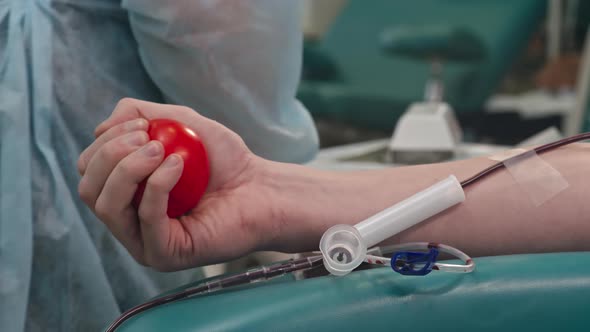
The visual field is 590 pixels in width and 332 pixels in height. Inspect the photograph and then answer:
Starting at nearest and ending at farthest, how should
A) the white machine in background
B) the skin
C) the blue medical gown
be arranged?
the skin, the blue medical gown, the white machine in background

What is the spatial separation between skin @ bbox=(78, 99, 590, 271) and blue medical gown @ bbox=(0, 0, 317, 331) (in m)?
0.15

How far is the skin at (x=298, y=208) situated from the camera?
496mm

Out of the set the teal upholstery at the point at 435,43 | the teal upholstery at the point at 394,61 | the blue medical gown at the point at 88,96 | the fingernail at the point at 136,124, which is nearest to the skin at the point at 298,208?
the fingernail at the point at 136,124

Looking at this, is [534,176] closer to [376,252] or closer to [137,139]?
[376,252]

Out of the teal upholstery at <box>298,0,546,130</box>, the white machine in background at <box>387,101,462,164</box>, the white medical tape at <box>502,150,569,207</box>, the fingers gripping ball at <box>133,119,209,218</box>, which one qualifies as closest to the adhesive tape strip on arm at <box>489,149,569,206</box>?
the white medical tape at <box>502,150,569,207</box>

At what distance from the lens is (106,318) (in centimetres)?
63

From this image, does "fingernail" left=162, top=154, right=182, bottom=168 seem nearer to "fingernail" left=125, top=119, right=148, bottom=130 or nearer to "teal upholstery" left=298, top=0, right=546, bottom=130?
"fingernail" left=125, top=119, right=148, bottom=130

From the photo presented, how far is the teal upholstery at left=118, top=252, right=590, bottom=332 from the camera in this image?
15.0 inches

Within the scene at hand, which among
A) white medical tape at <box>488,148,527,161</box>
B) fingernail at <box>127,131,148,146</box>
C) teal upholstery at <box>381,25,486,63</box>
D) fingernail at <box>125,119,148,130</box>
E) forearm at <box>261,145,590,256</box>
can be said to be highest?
teal upholstery at <box>381,25,486,63</box>

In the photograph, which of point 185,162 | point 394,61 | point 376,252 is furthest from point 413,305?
point 394,61

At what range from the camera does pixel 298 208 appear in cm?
55

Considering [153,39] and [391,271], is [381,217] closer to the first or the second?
[391,271]

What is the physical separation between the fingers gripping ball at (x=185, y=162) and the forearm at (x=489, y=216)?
8cm

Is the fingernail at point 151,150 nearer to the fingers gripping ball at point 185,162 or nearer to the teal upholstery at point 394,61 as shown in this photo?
the fingers gripping ball at point 185,162
